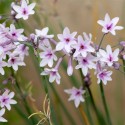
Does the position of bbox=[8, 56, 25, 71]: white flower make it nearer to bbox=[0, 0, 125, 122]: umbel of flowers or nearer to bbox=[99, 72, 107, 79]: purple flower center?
bbox=[0, 0, 125, 122]: umbel of flowers

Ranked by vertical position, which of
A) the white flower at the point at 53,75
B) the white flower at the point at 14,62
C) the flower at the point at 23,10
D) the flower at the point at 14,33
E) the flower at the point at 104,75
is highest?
the flower at the point at 23,10

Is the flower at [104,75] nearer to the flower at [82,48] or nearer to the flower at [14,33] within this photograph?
the flower at [82,48]

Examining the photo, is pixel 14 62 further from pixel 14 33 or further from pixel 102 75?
pixel 102 75

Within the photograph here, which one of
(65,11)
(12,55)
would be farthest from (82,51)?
(65,11)

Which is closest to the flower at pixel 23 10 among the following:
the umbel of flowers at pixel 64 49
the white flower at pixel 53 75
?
the umbel of flowers at pixel 64 49

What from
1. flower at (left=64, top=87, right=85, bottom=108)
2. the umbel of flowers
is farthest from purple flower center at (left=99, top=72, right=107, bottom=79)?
flower at (left=64, top=87, right=85, bottom=108)

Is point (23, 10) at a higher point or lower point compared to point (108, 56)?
higher

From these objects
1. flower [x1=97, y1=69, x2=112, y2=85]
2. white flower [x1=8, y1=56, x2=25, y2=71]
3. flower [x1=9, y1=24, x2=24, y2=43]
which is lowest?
flower [x1=97, y1=69, x2=112, y2=85]

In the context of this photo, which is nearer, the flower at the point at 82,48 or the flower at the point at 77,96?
the flower at the point at 82,48

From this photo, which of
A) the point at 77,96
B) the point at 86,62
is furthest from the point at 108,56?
the point at 77,96
